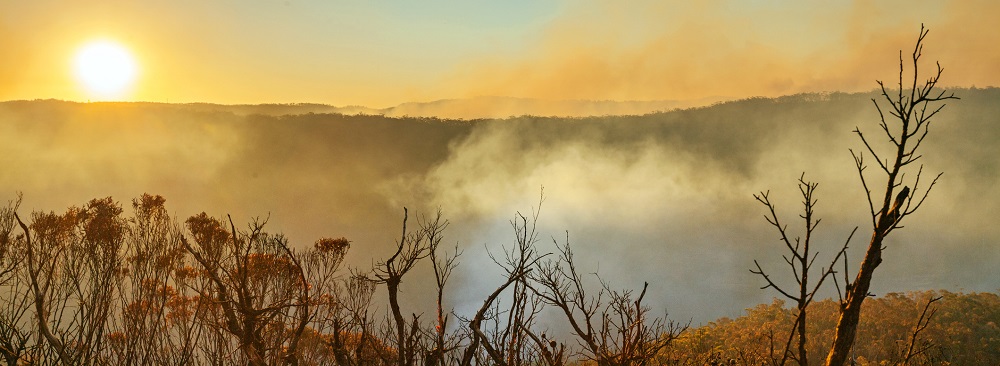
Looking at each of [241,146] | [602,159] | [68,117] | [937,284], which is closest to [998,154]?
[937,284]

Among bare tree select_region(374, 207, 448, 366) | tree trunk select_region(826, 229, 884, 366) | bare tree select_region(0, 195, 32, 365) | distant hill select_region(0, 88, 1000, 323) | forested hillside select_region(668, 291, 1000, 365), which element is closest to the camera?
tree trunk select_region(826, 229, 884, 366)

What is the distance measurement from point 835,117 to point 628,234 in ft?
75.2

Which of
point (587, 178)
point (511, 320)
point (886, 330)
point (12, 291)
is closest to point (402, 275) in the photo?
point (511, 320)

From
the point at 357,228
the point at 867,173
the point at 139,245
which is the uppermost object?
the point at 867,173

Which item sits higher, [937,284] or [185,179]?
[185,179]

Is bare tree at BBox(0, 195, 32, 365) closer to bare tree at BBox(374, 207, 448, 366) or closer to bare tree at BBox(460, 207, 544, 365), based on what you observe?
bare tree at BBox(374, 207, 448, 366)

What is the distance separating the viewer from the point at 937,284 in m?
54.7

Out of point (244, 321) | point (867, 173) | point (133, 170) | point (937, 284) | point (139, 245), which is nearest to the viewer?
point (244, 321)

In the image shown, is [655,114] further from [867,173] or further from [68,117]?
[68,117]

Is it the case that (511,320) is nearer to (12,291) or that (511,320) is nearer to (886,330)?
(12,291)

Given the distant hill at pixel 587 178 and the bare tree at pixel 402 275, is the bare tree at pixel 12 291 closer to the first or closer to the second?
the bare tree at pixel 402 275

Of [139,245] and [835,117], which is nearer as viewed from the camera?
[139,245]

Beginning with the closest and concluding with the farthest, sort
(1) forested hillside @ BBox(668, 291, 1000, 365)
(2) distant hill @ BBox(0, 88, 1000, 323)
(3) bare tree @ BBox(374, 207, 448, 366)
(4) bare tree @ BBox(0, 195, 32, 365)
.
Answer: (4) bare tree @ BBox(0, 195, 32, 365) → (3) bare tree @ BBox(374, 207, 448, 366) → (1) forested hillside @ BBox(668, 291, 1000, 365) → (2) distant hill @ BBox(0, 88, 1000, 323)

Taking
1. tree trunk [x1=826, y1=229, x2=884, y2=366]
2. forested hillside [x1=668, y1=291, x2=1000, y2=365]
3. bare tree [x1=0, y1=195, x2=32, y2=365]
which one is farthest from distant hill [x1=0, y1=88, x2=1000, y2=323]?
tree trunk [x1=826, y1=229, x2=884, y2=366]
